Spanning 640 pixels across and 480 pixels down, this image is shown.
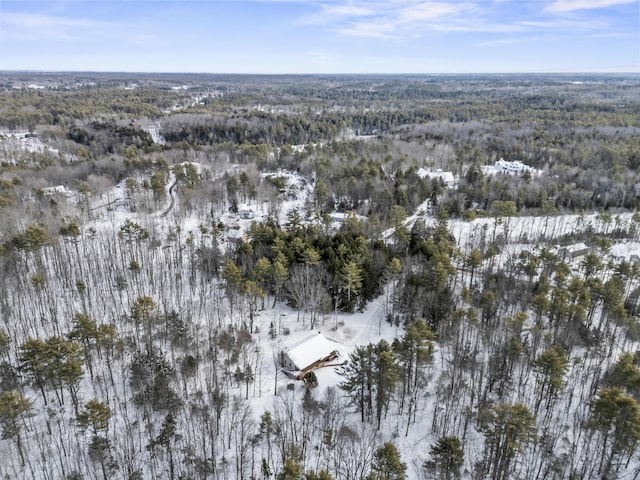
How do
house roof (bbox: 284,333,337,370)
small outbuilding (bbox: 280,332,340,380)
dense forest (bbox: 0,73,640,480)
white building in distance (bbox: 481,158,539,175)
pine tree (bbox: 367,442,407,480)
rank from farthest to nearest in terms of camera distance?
white building in distance (bbox: 481,158,539,175), house roof (bbox: 284,333,337,370), small outbuilding (bbox: 280,332,340,380), dense forest (bbox: 0,73,640,480), pine tree (bbox: 367,442,407,480)

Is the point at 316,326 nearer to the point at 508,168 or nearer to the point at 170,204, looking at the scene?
the point at 170,204

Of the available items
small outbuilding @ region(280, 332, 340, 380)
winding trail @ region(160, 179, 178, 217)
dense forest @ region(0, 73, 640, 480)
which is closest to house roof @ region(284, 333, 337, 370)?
small outbuilding @ region(280, 332, 340, 380)

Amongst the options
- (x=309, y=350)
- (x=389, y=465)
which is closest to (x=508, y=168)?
(x=309, y=350)

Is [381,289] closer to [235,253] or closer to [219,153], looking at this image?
[235,253]

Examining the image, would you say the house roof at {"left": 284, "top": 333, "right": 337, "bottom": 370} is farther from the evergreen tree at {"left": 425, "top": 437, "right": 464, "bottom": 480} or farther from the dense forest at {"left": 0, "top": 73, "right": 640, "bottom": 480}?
the evergreen tree at {"left": 425, "top": 437, "right": 464, "bottom": 480}

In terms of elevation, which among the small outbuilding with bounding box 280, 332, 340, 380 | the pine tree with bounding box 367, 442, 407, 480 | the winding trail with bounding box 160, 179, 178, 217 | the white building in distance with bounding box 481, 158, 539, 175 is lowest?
the small outbuilding with bounding box 280, 332, 340, 380

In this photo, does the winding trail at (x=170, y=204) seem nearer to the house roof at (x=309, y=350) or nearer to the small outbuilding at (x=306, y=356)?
the house roof at (x=309, y=350)

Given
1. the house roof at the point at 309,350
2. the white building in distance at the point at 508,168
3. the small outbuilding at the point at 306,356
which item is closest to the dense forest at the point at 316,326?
the small outbuilding at the point at 306,356
